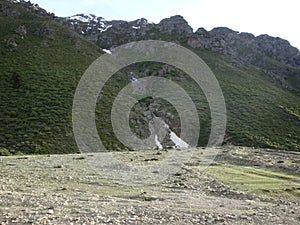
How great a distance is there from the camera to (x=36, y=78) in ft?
270

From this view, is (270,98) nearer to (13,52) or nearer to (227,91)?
(227,91)

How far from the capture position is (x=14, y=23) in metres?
115

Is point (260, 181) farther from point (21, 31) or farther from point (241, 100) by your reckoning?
point (21, 31)

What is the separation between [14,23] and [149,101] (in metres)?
54.5

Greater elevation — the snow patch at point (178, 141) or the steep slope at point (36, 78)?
the steep slope at point (36, 78)

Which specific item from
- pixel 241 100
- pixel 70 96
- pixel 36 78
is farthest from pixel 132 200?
pixel 241 100

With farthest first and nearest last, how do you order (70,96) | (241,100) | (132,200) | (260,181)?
(241,100)
(70,96)
(260,181)
(132,200)

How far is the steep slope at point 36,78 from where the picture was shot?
5709 centimetres

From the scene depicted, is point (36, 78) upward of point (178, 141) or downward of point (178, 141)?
upward

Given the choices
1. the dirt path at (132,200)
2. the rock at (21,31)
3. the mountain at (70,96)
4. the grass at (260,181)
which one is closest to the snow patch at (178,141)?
the mountain at (70,96)

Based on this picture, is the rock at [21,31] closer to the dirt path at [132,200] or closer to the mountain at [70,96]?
the mountain at [70,96]

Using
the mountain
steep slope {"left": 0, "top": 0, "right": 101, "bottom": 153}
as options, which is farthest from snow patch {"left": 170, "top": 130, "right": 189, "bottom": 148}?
steep slope {"left": 0, "top": 0, "right": 101, "bottom": 153}

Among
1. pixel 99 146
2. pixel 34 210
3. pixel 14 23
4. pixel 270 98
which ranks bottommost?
pixel 99 146

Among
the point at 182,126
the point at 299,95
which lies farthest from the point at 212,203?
the point at 299,95
